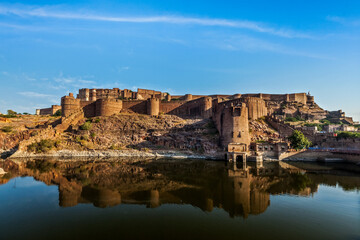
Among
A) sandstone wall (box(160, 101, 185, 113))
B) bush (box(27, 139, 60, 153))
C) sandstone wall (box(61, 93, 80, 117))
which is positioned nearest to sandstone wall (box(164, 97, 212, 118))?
sandstone wall (box(160, 101, 185, 113))

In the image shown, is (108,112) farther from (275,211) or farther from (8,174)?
(275,211)

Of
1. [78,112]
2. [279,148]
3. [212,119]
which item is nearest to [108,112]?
[78,112]

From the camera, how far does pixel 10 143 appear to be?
31453 millimetres

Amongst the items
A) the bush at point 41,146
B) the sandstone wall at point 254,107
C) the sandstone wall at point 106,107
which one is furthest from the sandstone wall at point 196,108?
the bush at point 41,146

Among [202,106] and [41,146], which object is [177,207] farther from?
[202,106]

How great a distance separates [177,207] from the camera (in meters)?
10.2

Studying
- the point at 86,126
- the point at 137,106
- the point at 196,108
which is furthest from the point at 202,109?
the point at 86,126

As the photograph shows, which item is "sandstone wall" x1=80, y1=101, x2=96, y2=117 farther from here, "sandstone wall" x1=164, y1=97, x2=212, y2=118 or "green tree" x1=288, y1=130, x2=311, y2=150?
"green tree" x1=288, y1=130, x2=311, y2=150

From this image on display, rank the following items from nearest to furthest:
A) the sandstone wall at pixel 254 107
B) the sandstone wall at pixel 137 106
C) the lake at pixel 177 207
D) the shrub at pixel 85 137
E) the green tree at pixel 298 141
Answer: the lake at pixel 177 207 → the green tree at pixel 298 141 → the shrub at pixel 85 137 → the sandstone wall at pixel 254 107 → the sandstone wall at pixel 137 106

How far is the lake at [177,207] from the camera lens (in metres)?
7.59

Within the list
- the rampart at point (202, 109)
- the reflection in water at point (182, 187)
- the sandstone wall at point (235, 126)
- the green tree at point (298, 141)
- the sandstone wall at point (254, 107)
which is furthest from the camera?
the sandstone wall at point (254, 107)

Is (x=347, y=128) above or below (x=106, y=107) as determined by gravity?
below

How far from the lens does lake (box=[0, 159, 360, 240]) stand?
759 cm

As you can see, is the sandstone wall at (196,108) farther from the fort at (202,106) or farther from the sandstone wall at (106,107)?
the sandstone wall at (106,107)
